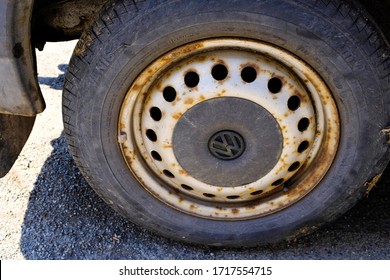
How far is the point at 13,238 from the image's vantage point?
2998 millimetres

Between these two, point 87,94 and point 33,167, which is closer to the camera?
point 87,94

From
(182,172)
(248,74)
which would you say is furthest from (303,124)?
(182,172)

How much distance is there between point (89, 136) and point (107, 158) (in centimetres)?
13

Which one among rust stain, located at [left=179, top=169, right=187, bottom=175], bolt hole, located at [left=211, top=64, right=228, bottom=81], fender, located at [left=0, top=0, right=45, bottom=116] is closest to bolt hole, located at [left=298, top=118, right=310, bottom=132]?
bolt hole, located at [left=211, top=64, right=228, bottom=81]

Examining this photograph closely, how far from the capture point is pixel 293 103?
2547 mm

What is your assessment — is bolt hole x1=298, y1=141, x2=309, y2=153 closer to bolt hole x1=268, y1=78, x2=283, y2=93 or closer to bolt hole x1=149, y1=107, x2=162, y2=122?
bolt hole x1=268, y1=78, x2=283, y2=93

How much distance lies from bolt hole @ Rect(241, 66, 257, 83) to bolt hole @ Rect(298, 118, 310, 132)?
0.94ft

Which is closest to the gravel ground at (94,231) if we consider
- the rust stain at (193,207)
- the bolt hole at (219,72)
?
the rust stain at (193,207)

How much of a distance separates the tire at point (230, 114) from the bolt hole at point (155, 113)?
0.04 feet

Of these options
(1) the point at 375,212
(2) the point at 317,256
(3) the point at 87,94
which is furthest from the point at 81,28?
(1) the point at 375,212

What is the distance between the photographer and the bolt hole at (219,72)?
2484 millimetres

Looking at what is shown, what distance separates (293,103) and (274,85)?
119 millimetres

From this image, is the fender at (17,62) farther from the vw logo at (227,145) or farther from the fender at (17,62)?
the vw logo at (227,145)

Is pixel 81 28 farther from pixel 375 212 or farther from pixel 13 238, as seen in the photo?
pixel 375 212
